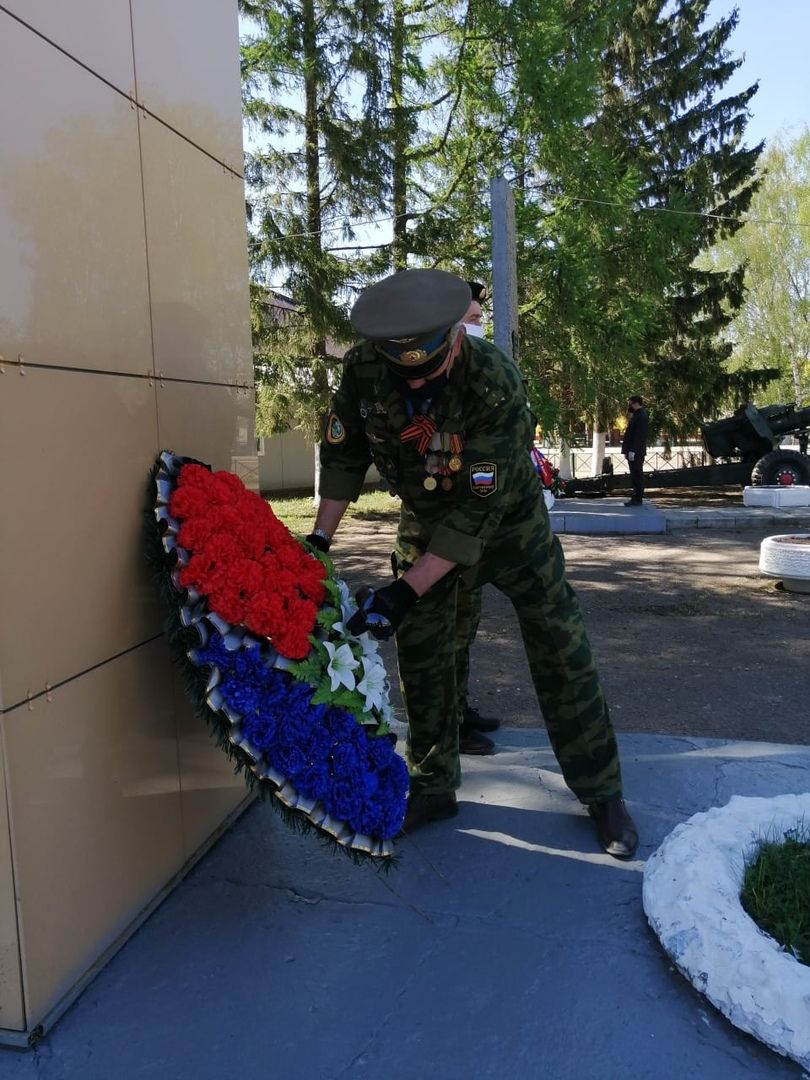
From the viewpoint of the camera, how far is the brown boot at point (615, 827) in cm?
248

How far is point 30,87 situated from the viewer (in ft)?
5.77

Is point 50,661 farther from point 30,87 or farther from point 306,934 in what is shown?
point 30,87

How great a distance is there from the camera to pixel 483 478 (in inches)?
94.0

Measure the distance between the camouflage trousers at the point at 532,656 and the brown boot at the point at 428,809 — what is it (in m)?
0.03

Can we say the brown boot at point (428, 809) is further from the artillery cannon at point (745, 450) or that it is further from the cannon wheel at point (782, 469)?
the artillery cannon at point (745, 450)

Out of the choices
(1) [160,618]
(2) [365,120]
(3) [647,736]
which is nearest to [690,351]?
(2) [365,120]

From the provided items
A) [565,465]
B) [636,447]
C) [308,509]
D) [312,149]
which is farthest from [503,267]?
[565,465]

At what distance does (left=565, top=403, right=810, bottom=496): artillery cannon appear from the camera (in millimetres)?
14359

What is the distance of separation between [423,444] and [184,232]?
2.94ft

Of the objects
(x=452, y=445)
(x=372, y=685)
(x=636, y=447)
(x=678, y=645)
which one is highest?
(x=452, y=445)

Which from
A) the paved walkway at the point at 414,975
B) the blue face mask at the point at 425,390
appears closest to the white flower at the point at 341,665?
the paved walkway at the point at 414,975

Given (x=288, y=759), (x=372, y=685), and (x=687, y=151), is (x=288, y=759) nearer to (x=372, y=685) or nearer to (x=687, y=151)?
(x=372, y=685)

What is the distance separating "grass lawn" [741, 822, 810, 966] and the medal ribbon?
138 cm

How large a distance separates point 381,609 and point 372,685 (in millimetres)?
196
